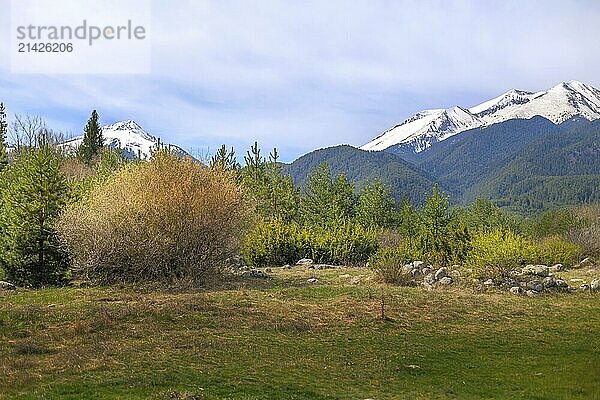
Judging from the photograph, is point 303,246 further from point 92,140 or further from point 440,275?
point 92,140

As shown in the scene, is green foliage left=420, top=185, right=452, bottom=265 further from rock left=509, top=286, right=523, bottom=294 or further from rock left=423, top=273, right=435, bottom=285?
rock left=509, top=286, right=523, bottom=294

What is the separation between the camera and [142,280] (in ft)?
83.1

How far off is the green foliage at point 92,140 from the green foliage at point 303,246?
47.3m

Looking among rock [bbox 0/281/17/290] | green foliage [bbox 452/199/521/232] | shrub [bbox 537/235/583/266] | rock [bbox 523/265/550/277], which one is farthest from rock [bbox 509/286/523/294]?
green foliage [bbox 452/199/521/232]

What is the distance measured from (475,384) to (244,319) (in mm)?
7768

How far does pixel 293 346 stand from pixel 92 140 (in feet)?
247

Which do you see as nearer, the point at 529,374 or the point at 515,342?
the point at 529,374

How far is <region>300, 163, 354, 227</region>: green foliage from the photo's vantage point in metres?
58.7

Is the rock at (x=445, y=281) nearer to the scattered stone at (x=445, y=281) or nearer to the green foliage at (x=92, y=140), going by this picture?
the scattered stone at (x=445, y=281)

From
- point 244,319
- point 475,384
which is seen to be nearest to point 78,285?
point 244,319

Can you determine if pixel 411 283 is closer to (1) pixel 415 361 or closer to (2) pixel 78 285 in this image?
(1) pixel 415 361

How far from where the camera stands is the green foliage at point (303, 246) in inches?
1575

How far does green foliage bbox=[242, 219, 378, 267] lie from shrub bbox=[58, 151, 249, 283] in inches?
526

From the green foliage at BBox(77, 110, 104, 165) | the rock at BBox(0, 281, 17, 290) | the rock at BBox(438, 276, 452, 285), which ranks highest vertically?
the green foliage at BBox(77, 110, 104, 165)
